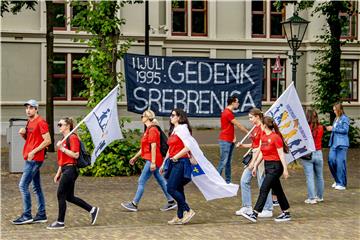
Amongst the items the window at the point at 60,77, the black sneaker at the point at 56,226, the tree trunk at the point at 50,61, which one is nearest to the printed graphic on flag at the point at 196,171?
the black sneaker at the point at 56,226

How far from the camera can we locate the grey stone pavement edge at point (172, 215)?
10.2 metres

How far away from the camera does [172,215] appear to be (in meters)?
12.1

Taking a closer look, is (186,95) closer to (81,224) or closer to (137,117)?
(81,224)

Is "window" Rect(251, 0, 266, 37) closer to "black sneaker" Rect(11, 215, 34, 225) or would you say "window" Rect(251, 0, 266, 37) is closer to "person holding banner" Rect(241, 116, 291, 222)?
"person holding banner" Rect(241, 116, 291, 222)

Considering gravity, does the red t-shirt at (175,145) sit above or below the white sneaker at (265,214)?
above

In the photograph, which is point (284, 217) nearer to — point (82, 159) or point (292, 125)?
point (292, 125)

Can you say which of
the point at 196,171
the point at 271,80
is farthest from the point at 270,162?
the point at 271,80

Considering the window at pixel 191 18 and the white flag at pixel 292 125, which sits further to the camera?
the window at pixel 191 18

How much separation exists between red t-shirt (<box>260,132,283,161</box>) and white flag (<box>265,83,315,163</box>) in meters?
1.79

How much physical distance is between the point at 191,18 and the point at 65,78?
6937 millimetres

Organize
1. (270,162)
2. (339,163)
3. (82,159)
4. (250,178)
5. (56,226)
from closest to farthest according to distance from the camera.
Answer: (56,226)
(82,159)
(270,162)
(250,178)
(339,163)

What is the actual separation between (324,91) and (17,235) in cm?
1773

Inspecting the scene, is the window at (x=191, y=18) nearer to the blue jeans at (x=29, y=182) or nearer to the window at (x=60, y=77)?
the window at (x=60, y=77)

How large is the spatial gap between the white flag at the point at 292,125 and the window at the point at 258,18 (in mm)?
24130
